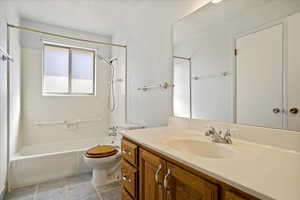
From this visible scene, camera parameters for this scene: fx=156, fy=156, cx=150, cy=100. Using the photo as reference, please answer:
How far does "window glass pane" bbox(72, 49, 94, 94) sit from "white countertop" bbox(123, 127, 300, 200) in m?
2.77

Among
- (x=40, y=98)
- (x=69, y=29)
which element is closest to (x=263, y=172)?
(x=40, y=98)

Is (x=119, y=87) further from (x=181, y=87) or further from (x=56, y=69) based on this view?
(x=181, y=87)

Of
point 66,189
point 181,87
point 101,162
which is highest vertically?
point 181,87

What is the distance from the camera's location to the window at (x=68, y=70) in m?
2.96

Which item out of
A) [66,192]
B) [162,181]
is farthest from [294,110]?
[66,192]

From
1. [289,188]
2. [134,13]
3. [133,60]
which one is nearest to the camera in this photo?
[289,188]

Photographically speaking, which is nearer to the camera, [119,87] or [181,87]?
[181,87]

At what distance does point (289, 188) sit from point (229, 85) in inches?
32.1

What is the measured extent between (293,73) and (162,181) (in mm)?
957

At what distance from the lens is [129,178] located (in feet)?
4.32

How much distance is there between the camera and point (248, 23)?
3.51 ft

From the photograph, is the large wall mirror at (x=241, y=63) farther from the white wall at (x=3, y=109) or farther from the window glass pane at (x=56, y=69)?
the window glass pane at (x=56, y=69)

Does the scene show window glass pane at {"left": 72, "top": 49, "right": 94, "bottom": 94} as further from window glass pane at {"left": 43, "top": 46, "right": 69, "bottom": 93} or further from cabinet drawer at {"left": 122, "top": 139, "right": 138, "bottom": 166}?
cabinet drawer at {"left": 122, "top": 139, "right": 138, "bottom": 166}

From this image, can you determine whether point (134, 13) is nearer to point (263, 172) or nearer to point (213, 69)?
point (213, 69)
